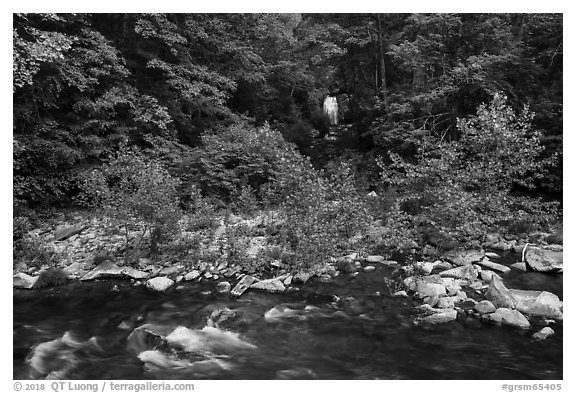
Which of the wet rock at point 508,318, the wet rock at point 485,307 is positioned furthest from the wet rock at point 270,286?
the wet rock at point 508,318

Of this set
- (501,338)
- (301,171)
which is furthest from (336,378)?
(301,171)

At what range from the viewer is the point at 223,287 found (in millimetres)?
8031

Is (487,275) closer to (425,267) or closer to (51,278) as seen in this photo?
(425,267)

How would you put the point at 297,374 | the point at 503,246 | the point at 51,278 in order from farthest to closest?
the point at 503,246, the point at 51,278, the point at 297,374

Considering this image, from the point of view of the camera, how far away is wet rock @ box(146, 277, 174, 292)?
26.3 ft

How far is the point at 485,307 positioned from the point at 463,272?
1696 millimetres

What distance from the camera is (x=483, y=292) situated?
735 centimetres

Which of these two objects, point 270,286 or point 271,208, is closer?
point 270,286

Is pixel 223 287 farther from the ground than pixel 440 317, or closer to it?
farther from the ground

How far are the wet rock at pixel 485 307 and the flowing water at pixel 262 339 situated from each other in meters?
0.29

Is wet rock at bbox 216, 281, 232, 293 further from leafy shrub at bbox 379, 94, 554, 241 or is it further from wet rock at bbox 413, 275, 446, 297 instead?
leafy shrub at bbox 379, 94, 554, 241

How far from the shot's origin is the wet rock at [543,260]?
8.39m

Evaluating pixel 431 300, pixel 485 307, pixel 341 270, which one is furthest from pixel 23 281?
pixel 485 307
